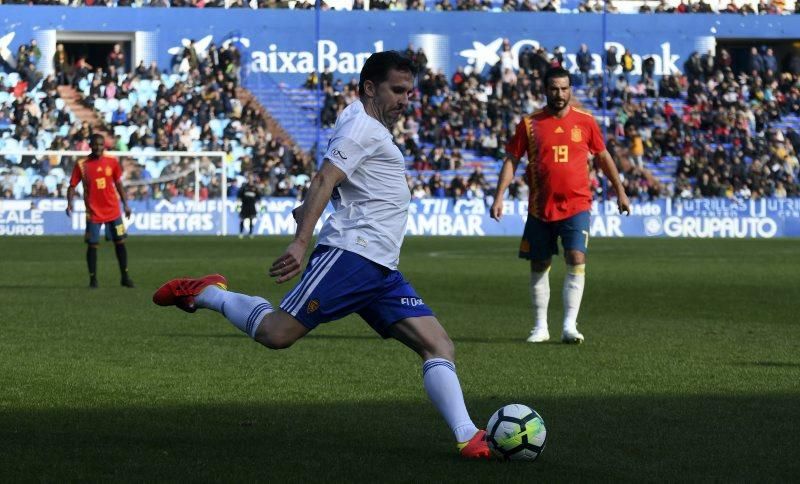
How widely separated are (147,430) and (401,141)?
38.8 meters

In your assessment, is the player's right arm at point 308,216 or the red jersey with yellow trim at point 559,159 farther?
the red jersey with yellow trim at point 559,159

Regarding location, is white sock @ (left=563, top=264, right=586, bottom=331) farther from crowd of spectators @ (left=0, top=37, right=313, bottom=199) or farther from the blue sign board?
crowd of spectators @ (left=0, top=37, right=313, bottom=199)

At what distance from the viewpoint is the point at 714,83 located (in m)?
49.8

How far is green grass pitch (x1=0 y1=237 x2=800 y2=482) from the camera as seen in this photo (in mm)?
5910

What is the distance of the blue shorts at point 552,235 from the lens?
11508 mm

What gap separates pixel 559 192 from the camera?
11555 millimetres

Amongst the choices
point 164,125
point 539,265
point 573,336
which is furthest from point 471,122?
point 573,336

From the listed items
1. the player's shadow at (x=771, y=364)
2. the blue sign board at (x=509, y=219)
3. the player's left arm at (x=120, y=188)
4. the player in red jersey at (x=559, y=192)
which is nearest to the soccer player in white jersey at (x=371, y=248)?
the player's shadow at (x=771, y=364)

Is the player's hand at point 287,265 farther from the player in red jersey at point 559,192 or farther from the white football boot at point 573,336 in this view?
the white football boot at point 573,336

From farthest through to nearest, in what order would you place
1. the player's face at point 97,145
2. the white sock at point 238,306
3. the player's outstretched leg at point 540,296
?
the player's face at point 97,145
the player's outstretched leg at point 540,296
the white sock at point 238,306

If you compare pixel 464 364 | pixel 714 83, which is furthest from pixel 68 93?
pixel 464 364

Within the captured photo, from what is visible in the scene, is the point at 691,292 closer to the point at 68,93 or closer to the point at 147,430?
the point at 147,430

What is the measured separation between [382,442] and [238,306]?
0.91 metres

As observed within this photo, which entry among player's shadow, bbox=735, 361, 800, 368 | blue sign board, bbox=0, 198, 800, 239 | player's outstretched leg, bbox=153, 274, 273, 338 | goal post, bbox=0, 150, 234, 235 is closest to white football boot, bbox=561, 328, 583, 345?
player's shadow, bbox=735, 361, 800, 368
